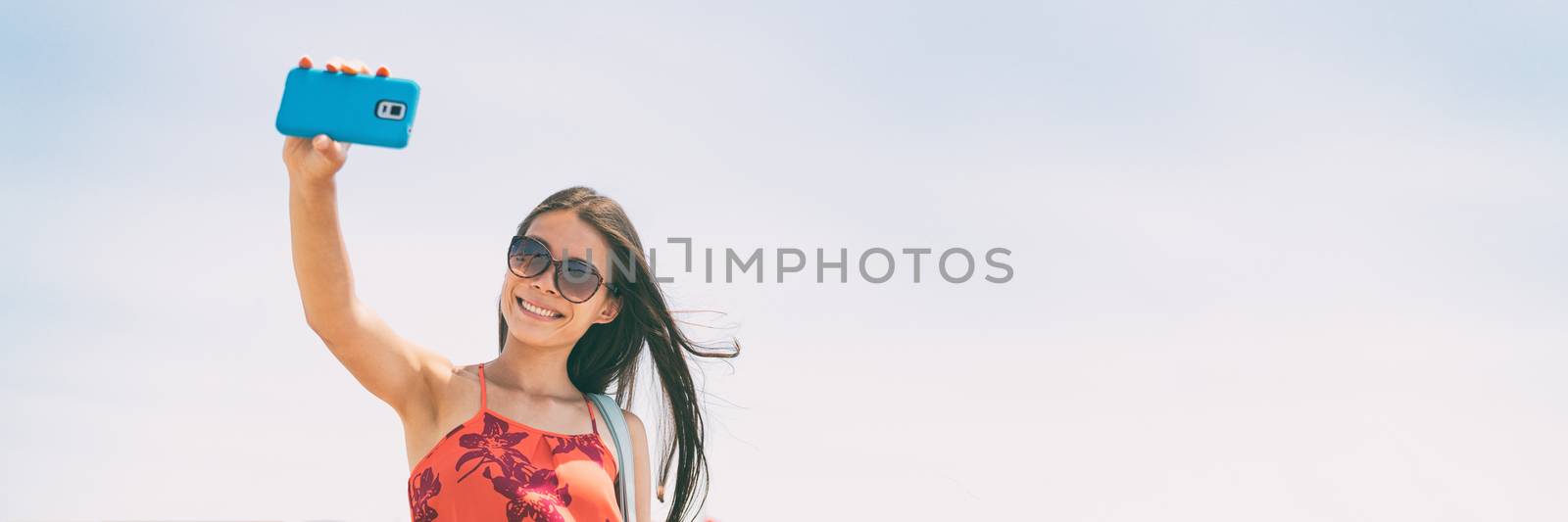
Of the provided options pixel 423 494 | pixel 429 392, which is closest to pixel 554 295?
pixel 429 392

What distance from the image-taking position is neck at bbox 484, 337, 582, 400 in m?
5.98

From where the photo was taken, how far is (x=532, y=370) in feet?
19.9

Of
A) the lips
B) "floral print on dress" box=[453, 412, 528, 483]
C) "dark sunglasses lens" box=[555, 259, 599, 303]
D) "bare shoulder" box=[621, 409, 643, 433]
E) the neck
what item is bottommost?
"floral print on dress" box=[453, 412, 528, 483]

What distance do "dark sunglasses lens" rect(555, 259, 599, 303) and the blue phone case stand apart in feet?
4.95

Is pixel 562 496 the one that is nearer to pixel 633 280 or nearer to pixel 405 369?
pixel 405 369

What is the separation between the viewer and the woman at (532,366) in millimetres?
4750

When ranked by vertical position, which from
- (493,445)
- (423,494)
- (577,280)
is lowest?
(423,494)

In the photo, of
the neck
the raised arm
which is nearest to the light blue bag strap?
the neck

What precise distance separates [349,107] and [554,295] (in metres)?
1.73

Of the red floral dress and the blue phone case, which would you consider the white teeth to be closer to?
the red floral dress

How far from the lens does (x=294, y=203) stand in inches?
177

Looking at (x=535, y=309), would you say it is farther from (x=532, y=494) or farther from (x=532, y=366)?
(x=532, y=494)

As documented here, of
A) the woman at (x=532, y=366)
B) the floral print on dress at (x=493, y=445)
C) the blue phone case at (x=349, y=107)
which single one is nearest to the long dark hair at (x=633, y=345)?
the woman at (x=532, y=366)

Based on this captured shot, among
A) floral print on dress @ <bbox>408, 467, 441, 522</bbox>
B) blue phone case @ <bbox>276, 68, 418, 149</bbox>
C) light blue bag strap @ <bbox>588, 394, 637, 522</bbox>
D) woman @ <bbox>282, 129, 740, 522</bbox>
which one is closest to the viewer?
blue phone case @ <bbox>276, 68, 418, 149</bbox>
